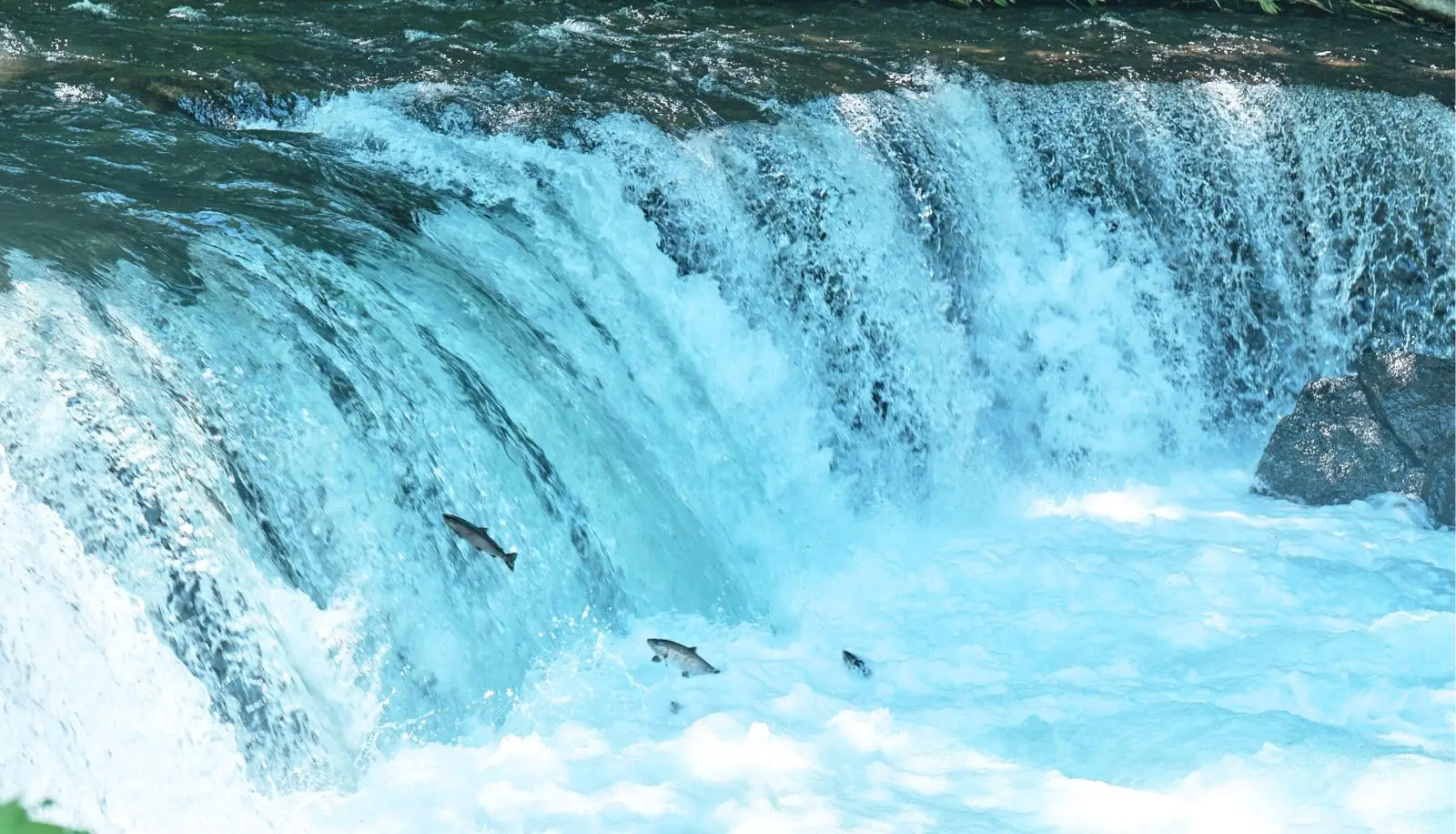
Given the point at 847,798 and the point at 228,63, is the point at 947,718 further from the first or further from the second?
the point at 228,63

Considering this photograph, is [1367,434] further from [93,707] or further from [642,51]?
[93,707]

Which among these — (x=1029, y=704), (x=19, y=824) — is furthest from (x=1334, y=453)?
(x=19, y=824)

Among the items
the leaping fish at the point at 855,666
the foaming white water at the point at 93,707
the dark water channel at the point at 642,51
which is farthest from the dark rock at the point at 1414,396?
the foaming white water at the point at 93,707

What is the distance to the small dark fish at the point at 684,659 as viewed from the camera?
15.1 ft

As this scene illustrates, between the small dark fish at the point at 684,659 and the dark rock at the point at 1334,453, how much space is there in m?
2.79

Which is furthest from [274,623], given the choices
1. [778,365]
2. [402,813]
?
[778,365]

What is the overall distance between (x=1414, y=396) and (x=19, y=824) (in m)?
5.19

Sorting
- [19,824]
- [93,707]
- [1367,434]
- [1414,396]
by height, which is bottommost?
[19,824]

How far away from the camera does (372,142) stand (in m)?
6.09

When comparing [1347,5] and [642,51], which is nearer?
[642,51]

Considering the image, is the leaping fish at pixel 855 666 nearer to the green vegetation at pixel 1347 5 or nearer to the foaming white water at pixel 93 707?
the foaming white water at pixel 93 707

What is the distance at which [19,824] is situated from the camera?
11.4ft

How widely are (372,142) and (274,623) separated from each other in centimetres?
273

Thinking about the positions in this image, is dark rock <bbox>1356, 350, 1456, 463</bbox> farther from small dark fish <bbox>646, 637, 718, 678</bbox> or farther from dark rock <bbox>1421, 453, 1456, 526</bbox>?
small dark fish <bbox>646, 637, 718, 678</bbox>
